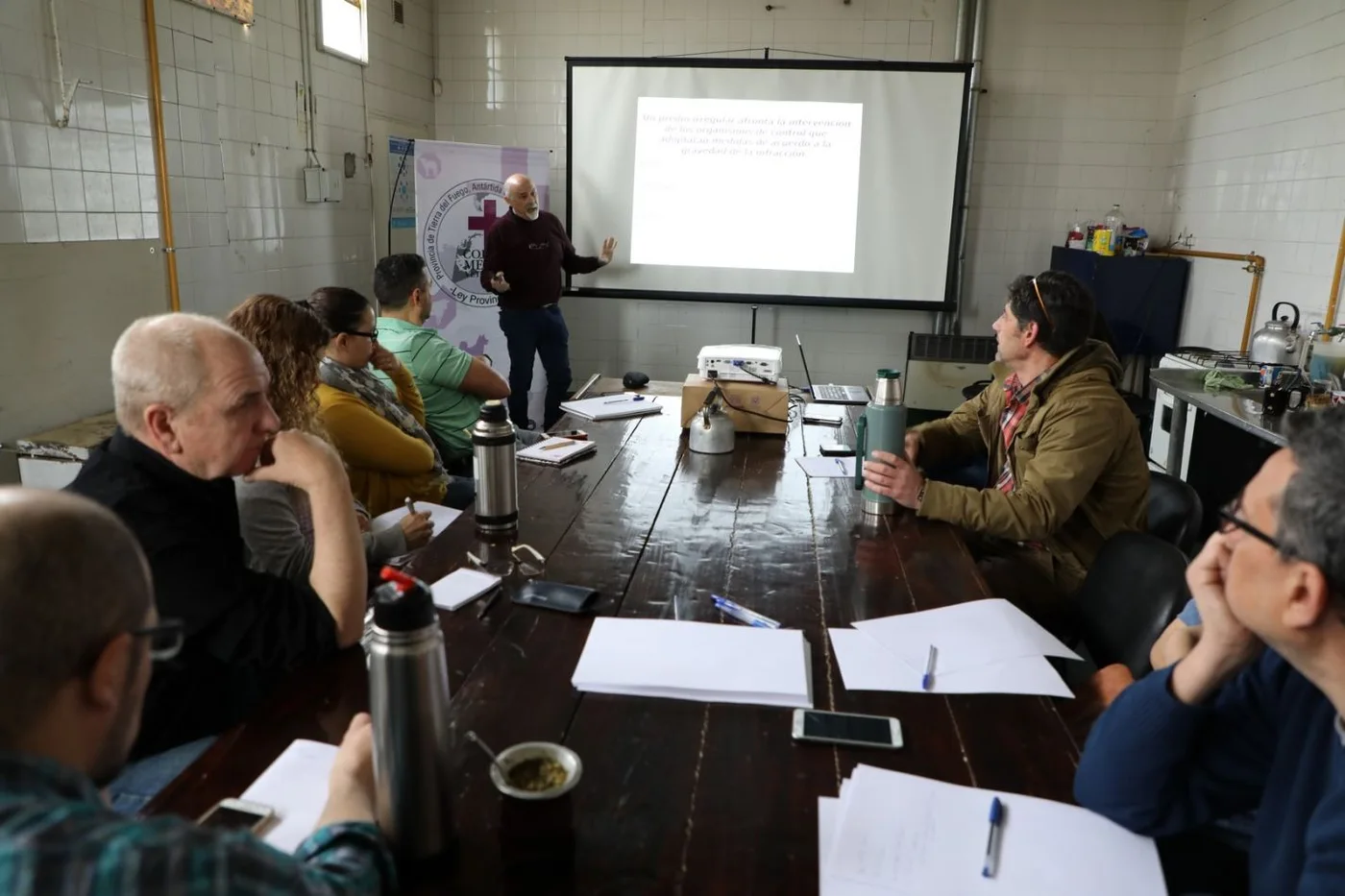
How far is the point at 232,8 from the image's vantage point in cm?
386

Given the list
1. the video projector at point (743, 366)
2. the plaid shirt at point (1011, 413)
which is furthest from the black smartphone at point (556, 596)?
the video projector at point (743, 366)

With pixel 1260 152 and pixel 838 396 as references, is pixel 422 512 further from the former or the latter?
pixel 1260 152

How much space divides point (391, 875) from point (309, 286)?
4267 mm

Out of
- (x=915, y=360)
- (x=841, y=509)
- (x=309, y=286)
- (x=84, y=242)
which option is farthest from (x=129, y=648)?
(x=915, y=360)

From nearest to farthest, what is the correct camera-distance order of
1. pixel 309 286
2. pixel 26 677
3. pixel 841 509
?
pixel 26 677
pixel 841 509
pixel 309 286

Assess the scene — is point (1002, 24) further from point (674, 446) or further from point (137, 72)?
point (137, 72)

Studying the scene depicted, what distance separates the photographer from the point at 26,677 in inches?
25.3

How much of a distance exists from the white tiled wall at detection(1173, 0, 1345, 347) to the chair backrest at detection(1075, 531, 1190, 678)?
2.87m

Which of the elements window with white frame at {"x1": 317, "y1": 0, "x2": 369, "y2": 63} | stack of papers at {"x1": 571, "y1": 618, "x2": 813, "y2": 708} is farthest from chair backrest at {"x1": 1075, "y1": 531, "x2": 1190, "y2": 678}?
window with white frame at {"x1": 317, "y1": 0, "x2": 369, "y2": 63}

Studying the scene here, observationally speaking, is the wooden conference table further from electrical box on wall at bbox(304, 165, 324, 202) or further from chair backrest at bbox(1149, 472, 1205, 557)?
electrical box on wall at bbox(304, 165, 324, 202)

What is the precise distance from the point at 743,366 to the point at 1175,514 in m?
1.28

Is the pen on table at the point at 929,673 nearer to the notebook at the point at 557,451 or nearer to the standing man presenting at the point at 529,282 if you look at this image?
the notebook at the point at 557,451

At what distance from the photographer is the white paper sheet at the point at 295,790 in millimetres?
947

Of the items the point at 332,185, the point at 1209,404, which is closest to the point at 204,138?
the point at 332,185
